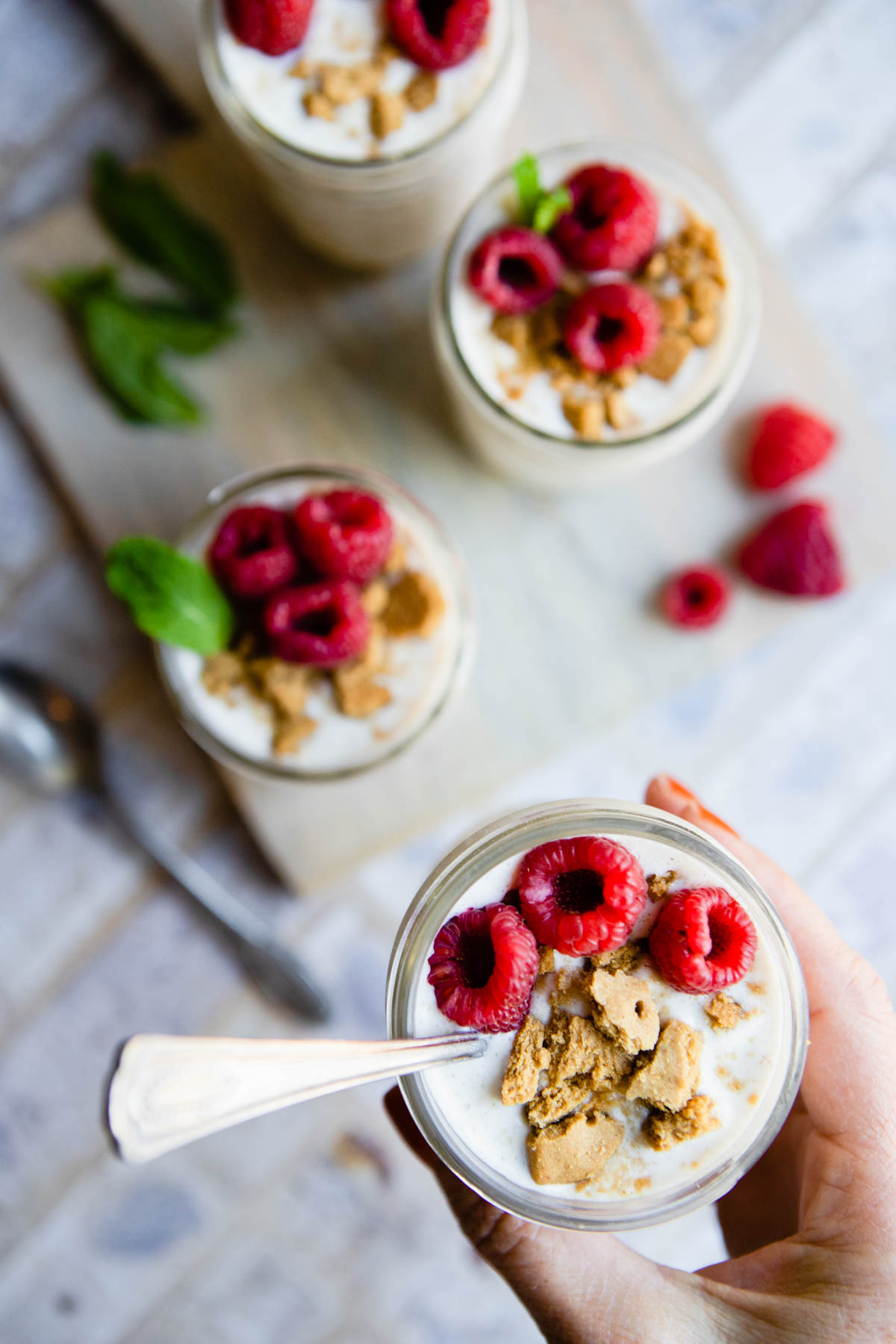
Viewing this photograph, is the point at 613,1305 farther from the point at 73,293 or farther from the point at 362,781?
the point at 73,293

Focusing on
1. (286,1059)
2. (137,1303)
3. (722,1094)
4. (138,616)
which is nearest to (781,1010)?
(722,1094)

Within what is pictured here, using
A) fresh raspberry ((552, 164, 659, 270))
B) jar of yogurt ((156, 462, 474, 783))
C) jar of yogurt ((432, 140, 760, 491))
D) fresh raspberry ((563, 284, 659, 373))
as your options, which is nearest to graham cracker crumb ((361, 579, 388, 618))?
jar of yogurt ((156, 462, 474, 783))

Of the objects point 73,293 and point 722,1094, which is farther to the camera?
point 73,293

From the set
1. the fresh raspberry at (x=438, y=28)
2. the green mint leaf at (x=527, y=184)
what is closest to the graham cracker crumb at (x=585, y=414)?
the green mint leaf at (x=527, y=184)

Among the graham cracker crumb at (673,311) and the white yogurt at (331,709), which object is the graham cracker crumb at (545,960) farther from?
the graham cracker crumb at (673,311)

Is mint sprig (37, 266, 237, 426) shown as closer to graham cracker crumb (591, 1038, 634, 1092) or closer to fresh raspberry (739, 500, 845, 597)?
fresh raspberry (739, 500, 845, 597)

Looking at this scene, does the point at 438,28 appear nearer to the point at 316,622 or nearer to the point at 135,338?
the point at 135,338

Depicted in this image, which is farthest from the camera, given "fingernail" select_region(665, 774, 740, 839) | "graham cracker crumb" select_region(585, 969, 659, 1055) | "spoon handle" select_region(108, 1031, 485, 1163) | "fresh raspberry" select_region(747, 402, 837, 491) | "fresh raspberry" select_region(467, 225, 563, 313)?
"fresh raspberry" select_region(747, 402, 837, 491)
